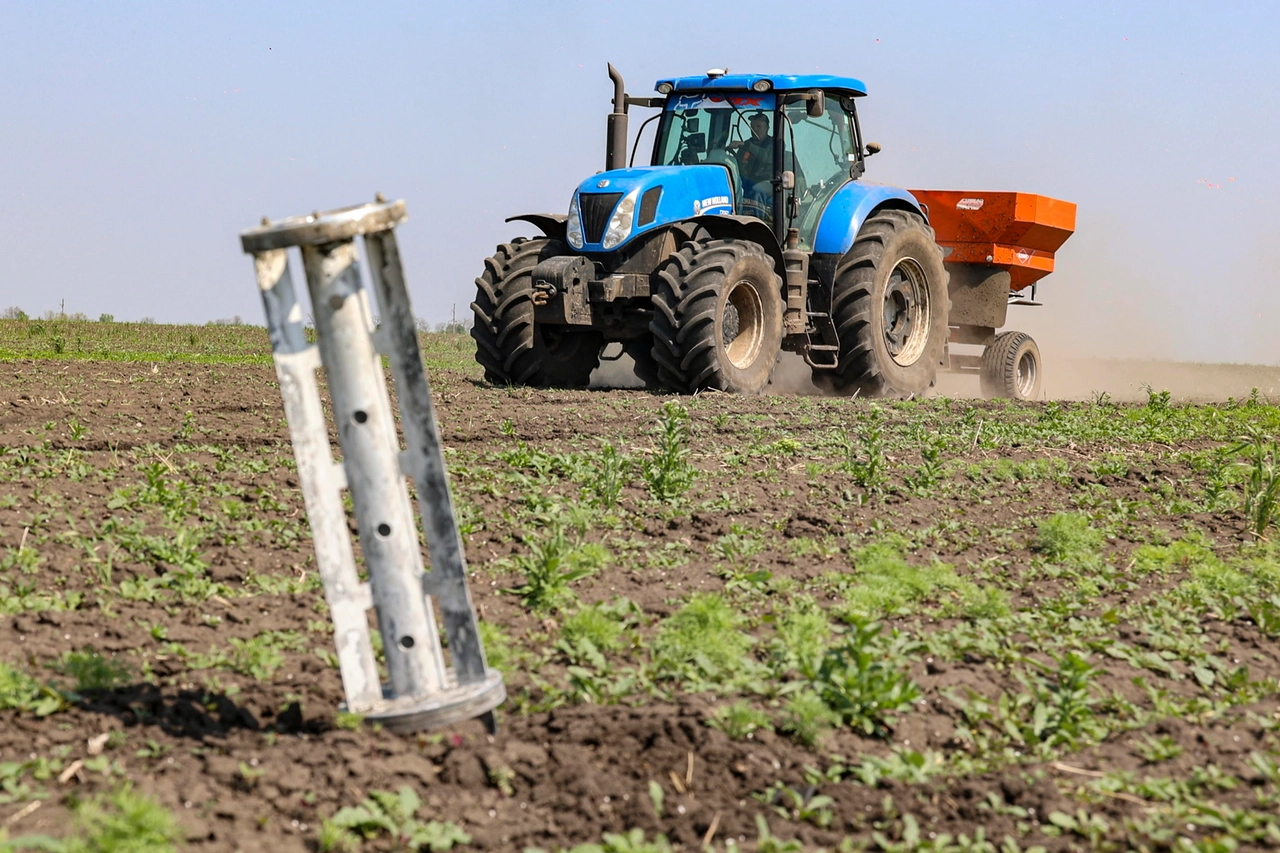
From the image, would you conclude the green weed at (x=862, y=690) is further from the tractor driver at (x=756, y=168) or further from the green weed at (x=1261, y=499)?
the tractor driver at (x=756, y=168)

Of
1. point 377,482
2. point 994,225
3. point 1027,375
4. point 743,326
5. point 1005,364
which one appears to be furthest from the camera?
point 1027,375

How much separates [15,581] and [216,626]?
826mm

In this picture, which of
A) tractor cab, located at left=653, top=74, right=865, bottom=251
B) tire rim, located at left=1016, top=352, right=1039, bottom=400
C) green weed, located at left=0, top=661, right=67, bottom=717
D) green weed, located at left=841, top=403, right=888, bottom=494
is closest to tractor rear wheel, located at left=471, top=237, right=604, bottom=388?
tractor cab, located at left=653, top=74, right=865, bottom=251

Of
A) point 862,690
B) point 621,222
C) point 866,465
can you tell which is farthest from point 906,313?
point 862,690

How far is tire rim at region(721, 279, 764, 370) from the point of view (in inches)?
416

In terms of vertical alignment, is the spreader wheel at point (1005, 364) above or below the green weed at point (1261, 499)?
above

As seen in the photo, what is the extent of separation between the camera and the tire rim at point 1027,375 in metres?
14.2

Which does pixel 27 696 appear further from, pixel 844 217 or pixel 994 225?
pixel 994 225

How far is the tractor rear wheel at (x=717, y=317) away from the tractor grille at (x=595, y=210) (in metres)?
0.61

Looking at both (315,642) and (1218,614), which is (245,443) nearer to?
(315,642)

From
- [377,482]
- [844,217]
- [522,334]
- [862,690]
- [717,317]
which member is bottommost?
[862,690]

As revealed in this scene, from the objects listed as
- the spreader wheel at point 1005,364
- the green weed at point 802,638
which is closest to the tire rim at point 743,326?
the spreader wheel at point 1005,364

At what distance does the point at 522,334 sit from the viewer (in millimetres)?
10711

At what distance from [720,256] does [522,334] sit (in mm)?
1821
